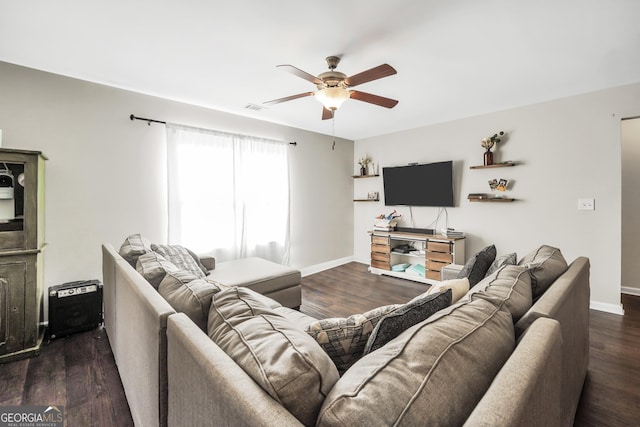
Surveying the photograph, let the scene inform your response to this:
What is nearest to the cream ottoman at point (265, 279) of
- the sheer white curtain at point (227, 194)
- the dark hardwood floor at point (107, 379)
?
the dark hardwood floor at point (107, 379)

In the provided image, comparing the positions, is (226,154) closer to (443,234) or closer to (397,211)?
(397,211)

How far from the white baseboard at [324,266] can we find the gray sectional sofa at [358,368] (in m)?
3.50

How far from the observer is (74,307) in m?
2.53

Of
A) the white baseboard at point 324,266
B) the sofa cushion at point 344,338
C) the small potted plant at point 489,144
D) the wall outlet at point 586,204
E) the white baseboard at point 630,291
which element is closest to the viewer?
the sofa cushion at point 344,338

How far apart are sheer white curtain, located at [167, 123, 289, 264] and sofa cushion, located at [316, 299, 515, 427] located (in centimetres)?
322

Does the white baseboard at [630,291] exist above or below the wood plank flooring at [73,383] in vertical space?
above

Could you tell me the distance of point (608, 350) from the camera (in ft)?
7.70

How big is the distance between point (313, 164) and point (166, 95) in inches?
94.4

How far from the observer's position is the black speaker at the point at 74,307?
→ 244 cm

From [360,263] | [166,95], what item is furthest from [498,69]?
[360,263]

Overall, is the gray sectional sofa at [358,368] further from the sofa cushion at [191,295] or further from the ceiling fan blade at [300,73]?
the ceiling fan blade at [300,73]

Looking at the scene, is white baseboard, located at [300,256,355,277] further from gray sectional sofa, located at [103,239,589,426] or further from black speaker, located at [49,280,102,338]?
gray sectional sofa, located at [103,239,589,426]

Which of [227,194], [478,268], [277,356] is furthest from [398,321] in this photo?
[227,194]

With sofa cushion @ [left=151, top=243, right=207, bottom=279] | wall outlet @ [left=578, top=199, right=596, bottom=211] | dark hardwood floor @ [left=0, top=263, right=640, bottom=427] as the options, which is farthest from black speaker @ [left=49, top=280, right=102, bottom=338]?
wall outlet @ [left=578, top=199, right=596, bottom=211]
